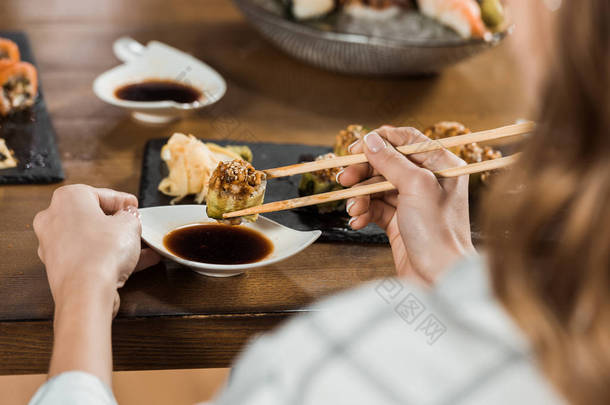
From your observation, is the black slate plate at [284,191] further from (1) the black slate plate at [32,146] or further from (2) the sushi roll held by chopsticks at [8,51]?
(2) the sushi roll held by chopsticks at [8,51]

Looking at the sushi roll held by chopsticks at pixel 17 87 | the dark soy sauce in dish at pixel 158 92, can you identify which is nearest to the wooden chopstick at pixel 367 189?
the dark soy sauce in dish at pixel 158 92

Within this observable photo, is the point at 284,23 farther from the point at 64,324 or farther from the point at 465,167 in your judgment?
the point at 64,324

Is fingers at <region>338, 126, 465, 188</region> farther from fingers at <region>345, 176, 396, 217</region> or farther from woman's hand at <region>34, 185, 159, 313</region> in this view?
woman's hand at <region>34, 185, 159, 313</region>

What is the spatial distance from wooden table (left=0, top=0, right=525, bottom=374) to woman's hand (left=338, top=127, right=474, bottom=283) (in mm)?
206

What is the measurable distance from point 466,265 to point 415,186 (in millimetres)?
673

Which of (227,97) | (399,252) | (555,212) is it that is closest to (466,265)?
(555,212)

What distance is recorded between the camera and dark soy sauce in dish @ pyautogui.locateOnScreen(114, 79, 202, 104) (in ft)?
6.58

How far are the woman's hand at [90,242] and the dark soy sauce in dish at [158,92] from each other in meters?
0.71

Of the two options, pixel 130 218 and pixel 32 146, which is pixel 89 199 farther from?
pixel 32 146

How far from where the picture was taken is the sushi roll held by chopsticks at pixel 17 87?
1.87 meters

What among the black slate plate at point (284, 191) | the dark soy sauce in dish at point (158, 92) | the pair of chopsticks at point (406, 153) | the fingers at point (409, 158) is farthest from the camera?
the dark soy sauce in dish at point (158, 92)

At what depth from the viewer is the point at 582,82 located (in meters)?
0.55

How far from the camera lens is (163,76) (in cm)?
211

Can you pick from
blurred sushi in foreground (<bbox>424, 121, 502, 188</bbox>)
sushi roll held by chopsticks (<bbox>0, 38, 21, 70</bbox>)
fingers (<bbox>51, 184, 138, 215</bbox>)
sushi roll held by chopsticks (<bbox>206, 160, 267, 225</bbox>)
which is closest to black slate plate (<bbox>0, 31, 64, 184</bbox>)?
sushi roll held by chopsticks (<bbox>0, 38, 21, 70</bbox>)
